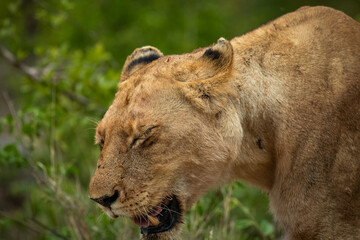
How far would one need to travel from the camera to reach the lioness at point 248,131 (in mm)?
3408

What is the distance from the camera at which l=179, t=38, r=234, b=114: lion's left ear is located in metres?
3.54

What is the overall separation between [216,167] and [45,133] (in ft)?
12.5

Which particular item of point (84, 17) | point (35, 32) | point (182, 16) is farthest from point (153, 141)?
point (35, 32)

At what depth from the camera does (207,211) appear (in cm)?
519

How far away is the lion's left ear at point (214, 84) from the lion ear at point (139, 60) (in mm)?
633

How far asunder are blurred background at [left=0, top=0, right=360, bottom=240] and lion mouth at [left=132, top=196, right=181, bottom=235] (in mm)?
411

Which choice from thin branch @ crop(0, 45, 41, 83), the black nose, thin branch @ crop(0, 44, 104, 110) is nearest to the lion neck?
the black nose

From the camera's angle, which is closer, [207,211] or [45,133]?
[207,211]

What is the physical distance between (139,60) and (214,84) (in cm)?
81

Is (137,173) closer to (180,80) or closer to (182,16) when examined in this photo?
(180,80)

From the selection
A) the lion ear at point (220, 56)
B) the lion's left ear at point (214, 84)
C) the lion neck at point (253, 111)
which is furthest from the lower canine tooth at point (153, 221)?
the lion ear at point (220, 56)

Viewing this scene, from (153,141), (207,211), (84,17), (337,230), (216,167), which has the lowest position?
(207,211)

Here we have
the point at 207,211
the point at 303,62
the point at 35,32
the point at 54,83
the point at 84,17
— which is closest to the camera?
the point at 303,62

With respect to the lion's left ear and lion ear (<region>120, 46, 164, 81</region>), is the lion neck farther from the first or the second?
lion ear (<region>120, 46, 164, 81</region>)
